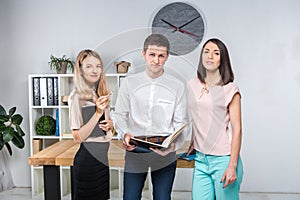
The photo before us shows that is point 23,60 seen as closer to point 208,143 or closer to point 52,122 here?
point 52,122

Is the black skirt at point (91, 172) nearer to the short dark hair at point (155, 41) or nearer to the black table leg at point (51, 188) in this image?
the black table leg at point (51, 188)

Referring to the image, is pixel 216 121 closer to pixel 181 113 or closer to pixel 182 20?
pixel 181 113

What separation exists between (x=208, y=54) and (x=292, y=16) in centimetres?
189

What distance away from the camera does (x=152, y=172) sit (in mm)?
1676

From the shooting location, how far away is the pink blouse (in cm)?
162

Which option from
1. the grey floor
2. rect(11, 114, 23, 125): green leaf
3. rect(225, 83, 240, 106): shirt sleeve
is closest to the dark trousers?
rect(225, 83, 240, 106): shirt sleeve

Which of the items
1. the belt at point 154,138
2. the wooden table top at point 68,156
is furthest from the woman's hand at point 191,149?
the belt at point 154,138

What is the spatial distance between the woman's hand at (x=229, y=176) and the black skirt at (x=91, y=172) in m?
0.56

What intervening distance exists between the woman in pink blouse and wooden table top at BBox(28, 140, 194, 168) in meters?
0.14

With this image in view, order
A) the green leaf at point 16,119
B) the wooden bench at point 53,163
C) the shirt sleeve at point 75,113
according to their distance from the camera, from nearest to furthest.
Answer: the shirt sleeve at point 75,113 < the wooden bench at point 53,163 < the green leaf at point 16,119

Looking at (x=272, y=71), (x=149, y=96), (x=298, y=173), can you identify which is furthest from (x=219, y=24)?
(x=149, y=96)

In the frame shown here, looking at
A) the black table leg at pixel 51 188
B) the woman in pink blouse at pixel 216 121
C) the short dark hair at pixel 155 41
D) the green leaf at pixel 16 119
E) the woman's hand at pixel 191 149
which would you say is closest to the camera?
the short dark hair at pixel 155 41

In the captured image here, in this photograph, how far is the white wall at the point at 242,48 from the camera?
10.4 ft

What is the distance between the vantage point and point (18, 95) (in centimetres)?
345
